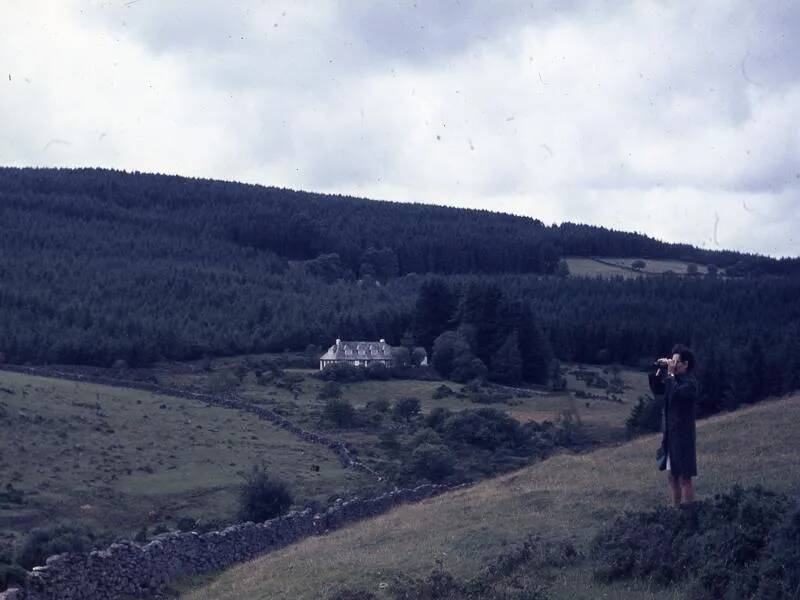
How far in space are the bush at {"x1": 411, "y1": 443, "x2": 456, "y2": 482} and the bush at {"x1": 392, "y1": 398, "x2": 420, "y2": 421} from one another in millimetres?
20921

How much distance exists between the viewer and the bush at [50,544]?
24.2m

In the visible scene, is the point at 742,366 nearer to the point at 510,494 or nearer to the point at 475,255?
the point at 510,494

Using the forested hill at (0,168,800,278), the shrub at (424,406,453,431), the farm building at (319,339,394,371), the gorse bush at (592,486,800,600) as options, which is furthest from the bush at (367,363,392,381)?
the forested hill at (0,168,800,278)

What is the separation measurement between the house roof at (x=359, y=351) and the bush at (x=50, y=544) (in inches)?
2545

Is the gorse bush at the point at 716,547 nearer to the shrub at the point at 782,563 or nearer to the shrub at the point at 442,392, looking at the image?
the shrub at the point at 782,563

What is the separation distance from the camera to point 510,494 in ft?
80.2

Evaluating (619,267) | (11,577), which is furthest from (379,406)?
(619,267)

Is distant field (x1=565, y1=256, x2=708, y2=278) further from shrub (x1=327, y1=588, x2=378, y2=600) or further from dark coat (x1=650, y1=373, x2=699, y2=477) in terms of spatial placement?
shrub (x1=327, y1=588, x2=378, y2=600)

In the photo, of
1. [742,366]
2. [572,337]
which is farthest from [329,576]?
[572,337]

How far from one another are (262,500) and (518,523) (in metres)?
15.7

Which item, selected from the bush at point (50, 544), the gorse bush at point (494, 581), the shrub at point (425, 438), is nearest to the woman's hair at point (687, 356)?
the gorse bush at point (494, 581)

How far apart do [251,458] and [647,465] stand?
1007 inches

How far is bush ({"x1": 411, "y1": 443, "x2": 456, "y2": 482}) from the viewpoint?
1757 inches

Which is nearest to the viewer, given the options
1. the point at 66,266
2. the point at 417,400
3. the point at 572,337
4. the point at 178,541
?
the point at 178,541
